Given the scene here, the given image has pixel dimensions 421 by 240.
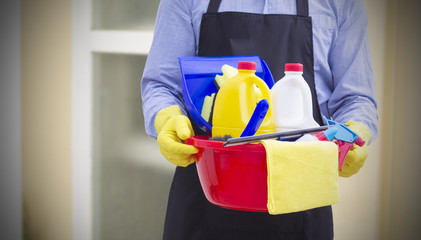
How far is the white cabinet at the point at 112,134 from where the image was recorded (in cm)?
224

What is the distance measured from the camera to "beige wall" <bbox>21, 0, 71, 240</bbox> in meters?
2.34

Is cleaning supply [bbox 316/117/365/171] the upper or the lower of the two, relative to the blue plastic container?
lower

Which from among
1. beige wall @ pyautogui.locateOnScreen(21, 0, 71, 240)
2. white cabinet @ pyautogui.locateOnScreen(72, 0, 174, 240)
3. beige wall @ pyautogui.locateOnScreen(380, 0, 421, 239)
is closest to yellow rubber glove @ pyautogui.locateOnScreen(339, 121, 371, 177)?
beige wall @ pyautogui.locateOnScreen(380, 0, 421, 239)

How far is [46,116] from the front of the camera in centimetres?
241

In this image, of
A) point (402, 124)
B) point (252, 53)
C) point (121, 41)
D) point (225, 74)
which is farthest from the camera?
point (121, 41)

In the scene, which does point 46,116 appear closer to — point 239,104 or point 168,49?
point 168,49

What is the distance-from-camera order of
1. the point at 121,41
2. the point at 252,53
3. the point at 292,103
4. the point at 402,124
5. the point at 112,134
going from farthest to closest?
the point at 112,134 < the point at 121,41 < the point at 402,124 < the point at 252,53 < the point at 292,103

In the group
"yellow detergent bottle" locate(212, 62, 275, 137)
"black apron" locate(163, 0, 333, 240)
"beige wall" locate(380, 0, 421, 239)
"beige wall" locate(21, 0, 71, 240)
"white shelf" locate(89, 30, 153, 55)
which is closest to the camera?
"yellow detergent bottle" locate(212, 62, 275, 137)

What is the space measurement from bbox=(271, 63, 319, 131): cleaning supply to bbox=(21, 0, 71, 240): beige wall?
71.7 inches

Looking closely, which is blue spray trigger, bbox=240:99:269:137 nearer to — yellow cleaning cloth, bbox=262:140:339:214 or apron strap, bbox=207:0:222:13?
yellow cleaning cloth, bbox=262:140:339:214

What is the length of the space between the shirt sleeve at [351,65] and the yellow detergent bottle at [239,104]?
0.41 m

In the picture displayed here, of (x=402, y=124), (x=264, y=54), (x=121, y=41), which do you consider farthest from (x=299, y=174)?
(x=121, y=41)

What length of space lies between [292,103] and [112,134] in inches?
68.2

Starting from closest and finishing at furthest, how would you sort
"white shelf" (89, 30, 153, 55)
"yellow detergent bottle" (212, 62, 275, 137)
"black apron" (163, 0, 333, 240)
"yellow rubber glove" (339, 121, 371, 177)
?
1. "yellow detergent bottle" (212, 62, 275, 137)
2. "yellow rubber glove" (339, 121, 371, 177)
3. "black apron" (163, 0, 333, 240)
4. "white shelf" (89, 30, 153, 55)
